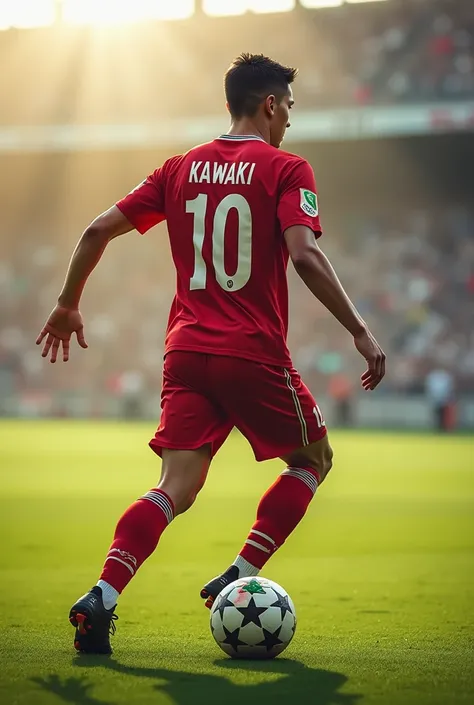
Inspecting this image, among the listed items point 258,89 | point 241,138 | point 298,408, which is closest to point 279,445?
point 298,408

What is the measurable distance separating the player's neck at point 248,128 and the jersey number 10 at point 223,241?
31 cm

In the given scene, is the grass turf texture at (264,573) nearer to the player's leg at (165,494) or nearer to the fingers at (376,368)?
the player's leg at (165,494)

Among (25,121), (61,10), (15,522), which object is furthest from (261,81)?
(61,10)

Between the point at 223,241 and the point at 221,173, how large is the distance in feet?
0.83

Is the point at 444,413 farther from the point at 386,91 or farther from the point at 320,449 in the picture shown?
the point at 320,449

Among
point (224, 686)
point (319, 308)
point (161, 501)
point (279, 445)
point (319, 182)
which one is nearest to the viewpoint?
point (224, 686)

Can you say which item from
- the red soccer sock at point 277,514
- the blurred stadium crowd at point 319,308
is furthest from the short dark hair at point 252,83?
the blurred stadium crowd at point 319,308

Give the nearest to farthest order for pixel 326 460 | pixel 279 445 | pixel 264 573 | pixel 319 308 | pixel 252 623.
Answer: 1. pixel 252 623
2. pixel 279 445
3. pixel 326 460
4. pixel 264 573
5. pixel 319 308

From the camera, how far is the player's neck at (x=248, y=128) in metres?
4.12

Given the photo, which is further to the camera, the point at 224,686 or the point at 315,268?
the point at 315,268

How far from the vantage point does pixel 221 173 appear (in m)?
3.99

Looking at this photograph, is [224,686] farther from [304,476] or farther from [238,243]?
[238,243]

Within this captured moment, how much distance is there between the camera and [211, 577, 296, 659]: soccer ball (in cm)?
371

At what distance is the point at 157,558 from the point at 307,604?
200cm
